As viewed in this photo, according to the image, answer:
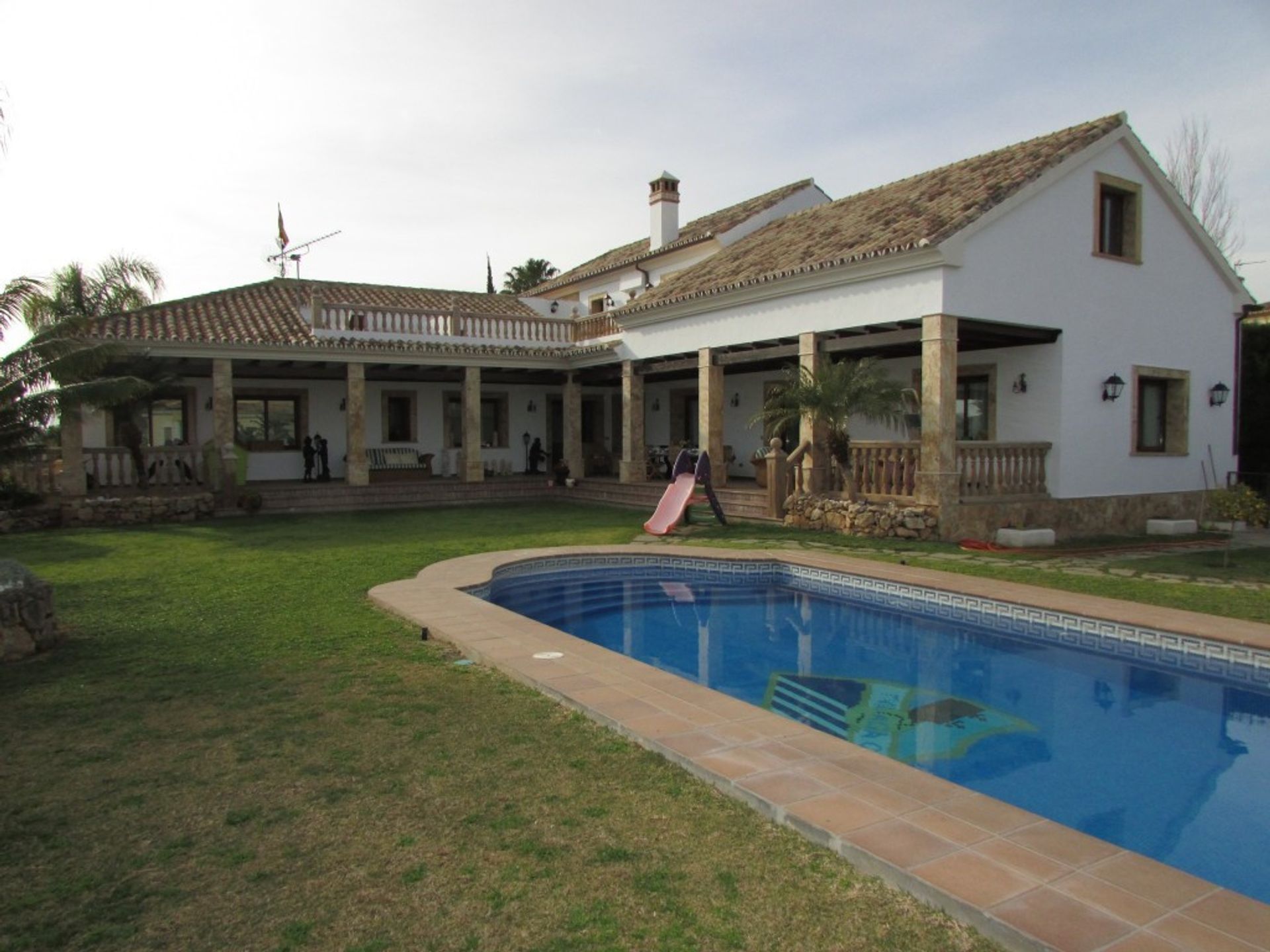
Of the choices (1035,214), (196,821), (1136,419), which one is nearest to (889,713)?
(196,821)

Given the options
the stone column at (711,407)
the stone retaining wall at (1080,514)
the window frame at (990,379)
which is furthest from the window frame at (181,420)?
the stone retaining wall at (1080,514)

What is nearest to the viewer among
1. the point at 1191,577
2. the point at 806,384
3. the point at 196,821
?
the point at 196,821

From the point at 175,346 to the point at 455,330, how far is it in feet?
22.5

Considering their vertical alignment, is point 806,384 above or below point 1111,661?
above

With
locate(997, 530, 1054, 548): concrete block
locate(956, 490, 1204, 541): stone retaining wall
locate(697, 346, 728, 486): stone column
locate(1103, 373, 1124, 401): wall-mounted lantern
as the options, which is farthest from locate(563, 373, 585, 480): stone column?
Result: locate(1103, 373, 1124, 401): wall-mounted lantern

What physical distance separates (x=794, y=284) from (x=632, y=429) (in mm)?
7104

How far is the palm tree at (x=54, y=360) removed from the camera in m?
11.7

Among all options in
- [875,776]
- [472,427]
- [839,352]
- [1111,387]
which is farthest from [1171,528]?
[472,427]

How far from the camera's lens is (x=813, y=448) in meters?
15.7

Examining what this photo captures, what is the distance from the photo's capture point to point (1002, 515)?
14.1 m

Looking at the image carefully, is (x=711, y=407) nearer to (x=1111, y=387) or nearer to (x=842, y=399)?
(x=842, y=399)

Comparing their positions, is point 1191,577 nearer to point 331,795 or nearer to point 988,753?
point 988,753

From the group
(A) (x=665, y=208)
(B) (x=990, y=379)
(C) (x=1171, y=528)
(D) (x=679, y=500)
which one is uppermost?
(A) (x=665, y=208)

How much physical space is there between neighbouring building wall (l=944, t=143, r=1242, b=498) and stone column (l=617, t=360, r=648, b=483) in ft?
27.3
